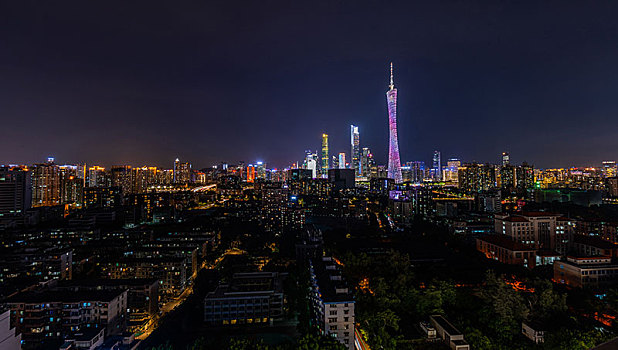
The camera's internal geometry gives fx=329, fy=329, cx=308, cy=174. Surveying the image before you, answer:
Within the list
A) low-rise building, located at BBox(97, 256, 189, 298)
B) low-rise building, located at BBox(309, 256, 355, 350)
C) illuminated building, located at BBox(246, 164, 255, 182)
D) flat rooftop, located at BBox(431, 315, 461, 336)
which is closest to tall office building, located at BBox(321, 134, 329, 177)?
illuminated building, located at BBox(246, 164, 255, 182)

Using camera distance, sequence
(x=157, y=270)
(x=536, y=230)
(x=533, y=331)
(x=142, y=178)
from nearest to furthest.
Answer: (x=533, y=331) < (x=157, y=270) < (x=536, y=230) < (x=142, y=178)

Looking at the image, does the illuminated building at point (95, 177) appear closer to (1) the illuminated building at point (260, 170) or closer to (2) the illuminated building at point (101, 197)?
(2) the illuminated building at point (101, 197)

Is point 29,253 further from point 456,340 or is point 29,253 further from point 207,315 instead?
Result: point 456,340

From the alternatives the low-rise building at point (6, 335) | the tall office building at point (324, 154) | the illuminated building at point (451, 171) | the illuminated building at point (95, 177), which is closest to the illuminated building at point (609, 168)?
the illuminated building at point (451, 171)

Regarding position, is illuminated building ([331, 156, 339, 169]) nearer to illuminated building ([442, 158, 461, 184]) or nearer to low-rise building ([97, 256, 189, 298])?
illuminated building ([442, 158, 461, 184])

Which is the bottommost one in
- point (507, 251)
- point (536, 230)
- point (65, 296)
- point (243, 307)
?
point (243, 307)

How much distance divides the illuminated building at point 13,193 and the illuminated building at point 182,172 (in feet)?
55.1

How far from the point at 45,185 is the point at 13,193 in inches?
158

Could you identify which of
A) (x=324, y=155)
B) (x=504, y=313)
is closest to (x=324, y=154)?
(x=324, y=155)

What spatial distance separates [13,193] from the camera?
17.6 m

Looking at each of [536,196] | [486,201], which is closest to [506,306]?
[486,201]

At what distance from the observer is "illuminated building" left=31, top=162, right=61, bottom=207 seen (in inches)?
823

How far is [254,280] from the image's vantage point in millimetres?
9039

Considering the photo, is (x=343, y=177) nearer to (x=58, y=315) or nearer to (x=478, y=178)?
(x=478, y=178)
